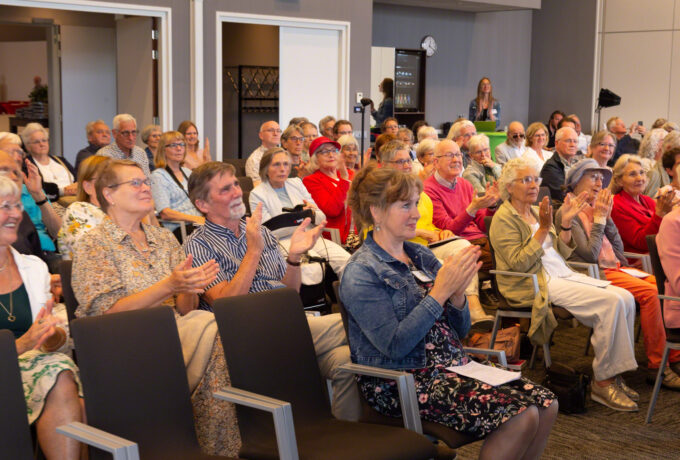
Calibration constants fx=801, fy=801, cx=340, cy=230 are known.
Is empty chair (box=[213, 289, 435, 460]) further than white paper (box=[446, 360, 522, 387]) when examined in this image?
No

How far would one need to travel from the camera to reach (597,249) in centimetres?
486

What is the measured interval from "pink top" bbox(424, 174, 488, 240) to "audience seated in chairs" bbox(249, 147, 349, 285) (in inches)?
30.9

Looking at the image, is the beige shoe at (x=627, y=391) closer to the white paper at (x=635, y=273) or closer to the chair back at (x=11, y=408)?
the white paper at (x=635, y=273)

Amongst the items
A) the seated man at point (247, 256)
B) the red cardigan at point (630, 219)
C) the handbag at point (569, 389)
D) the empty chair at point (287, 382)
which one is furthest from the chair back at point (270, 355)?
the red cardigan at point (630, 219)

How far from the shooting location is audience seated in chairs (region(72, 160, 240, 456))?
2760 millimetres

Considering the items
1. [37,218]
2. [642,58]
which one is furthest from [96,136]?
[642,58]

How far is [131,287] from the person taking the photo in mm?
2916

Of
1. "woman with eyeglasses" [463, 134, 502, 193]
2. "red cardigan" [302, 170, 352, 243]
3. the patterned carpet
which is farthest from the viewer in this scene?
"woman with eyeglasses" [463, 134, 502, 193]

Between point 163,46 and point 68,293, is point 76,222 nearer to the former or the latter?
point 68,293

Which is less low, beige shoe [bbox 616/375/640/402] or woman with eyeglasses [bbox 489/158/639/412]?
woman with eyeglasses [bbox 489/158/639/412]

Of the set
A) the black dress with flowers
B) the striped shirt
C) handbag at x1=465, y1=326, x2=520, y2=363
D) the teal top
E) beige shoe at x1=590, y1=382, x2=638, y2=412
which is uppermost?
the striped shirt

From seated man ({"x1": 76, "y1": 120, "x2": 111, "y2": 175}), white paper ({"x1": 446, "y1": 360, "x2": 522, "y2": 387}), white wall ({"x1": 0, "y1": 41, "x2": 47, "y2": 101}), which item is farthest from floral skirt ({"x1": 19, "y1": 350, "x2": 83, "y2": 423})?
white wall ({"x1": 0, "y1": 41, "x2": 47, "y2": 101})

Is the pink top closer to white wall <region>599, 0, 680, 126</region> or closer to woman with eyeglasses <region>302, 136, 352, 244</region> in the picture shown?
woman with eyeglasses <region>302, 136, 352, 244</region>

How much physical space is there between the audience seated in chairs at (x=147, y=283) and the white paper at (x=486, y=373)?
0.83 metres
